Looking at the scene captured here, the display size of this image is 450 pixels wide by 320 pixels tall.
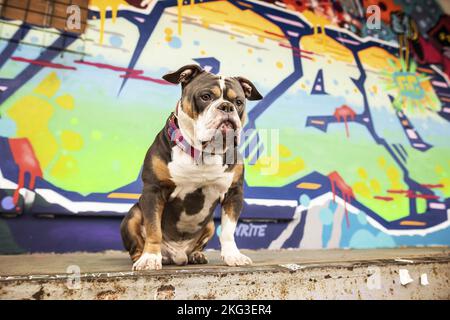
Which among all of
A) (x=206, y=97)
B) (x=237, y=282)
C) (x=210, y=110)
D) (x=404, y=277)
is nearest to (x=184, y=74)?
(x=206, y=97)

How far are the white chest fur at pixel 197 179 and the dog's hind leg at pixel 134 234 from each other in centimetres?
24

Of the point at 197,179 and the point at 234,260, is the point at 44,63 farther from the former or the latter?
the point at 234,260

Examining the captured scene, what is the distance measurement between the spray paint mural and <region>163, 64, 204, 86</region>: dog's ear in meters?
1.92

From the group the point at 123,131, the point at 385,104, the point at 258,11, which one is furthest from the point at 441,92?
the point at 123,131

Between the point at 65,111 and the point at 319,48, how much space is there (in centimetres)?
369

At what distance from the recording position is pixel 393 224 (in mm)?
5020

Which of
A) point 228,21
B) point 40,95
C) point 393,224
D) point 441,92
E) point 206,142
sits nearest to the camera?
point 206,142

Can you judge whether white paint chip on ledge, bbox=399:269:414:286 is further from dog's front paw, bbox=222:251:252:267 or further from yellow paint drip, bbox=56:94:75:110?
yellow paint drip, bbox=56:94:75:110

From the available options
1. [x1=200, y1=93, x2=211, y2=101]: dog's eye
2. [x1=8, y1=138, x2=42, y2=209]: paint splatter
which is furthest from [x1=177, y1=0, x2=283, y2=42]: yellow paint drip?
[x1=200, y1=93, x2=211, y2=101]: dog's eye

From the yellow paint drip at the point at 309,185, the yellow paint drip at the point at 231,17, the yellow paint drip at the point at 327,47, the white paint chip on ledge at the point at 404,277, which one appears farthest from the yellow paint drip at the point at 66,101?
the white paint chip on ledge at the point at 404,277

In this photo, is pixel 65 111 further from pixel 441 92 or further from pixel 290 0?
pixel 441 92

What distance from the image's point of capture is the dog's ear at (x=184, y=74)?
206 centimetres

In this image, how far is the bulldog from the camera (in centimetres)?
187

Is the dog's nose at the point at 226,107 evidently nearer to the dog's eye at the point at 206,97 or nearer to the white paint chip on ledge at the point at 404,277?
the dog's eye at the point at 206,97
